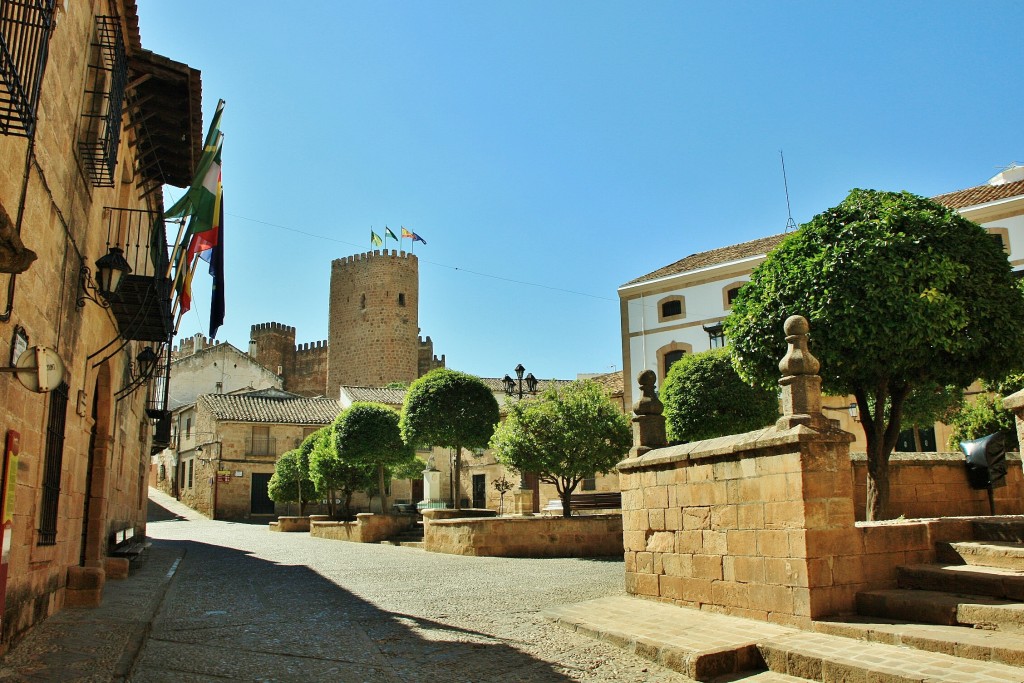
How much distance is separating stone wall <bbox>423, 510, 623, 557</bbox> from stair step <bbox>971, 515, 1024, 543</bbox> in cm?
890

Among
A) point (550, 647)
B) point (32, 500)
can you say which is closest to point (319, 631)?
point (550, 647)

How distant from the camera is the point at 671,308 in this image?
99.9 ft

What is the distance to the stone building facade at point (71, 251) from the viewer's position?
517 centimetres

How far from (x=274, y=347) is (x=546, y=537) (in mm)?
63027

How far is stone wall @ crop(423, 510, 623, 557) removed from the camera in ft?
52.0

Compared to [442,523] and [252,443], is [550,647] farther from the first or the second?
[252,443]

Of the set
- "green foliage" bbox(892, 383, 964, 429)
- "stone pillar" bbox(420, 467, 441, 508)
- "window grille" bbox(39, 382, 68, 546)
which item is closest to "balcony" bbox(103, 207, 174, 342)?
"window grille" bbox(39, 382, 68, 546)

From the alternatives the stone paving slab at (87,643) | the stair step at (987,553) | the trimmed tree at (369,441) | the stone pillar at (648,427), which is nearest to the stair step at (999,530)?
the stair step at (987,553)

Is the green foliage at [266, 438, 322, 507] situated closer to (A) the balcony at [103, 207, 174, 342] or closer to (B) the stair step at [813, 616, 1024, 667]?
(A) the balcony at [103, 207, 174, 342]

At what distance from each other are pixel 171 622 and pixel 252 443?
32303 mm

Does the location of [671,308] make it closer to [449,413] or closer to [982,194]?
[982,194]

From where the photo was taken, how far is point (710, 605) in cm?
748

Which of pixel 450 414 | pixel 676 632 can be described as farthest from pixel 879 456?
pixel 450 414

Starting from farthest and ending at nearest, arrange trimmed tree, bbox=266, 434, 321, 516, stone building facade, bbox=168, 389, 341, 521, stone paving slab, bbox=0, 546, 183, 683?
stone building facade, bbox=168, 389, 341, 521 → trimmed tree, bbox=266, 434, 321, 516 → stone paving slab, bbox=0, 546, 183, 683
